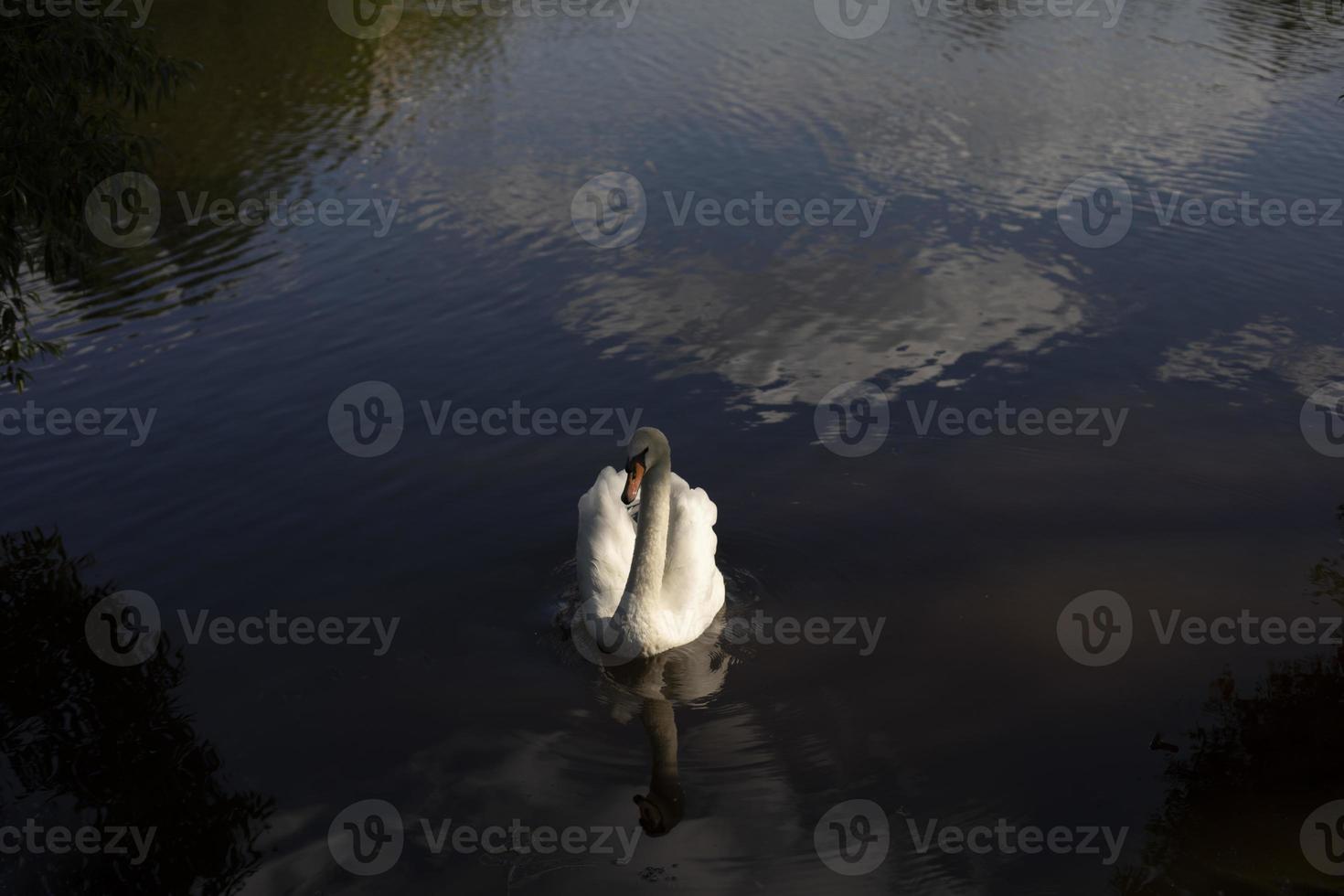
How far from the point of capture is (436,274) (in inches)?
774

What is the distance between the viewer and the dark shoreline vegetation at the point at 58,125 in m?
11.0

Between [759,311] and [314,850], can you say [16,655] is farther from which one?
[759,311]

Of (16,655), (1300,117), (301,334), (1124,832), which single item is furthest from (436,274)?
(1300,117)

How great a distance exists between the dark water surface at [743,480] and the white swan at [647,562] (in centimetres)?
49

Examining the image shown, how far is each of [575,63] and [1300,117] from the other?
17.3 m
